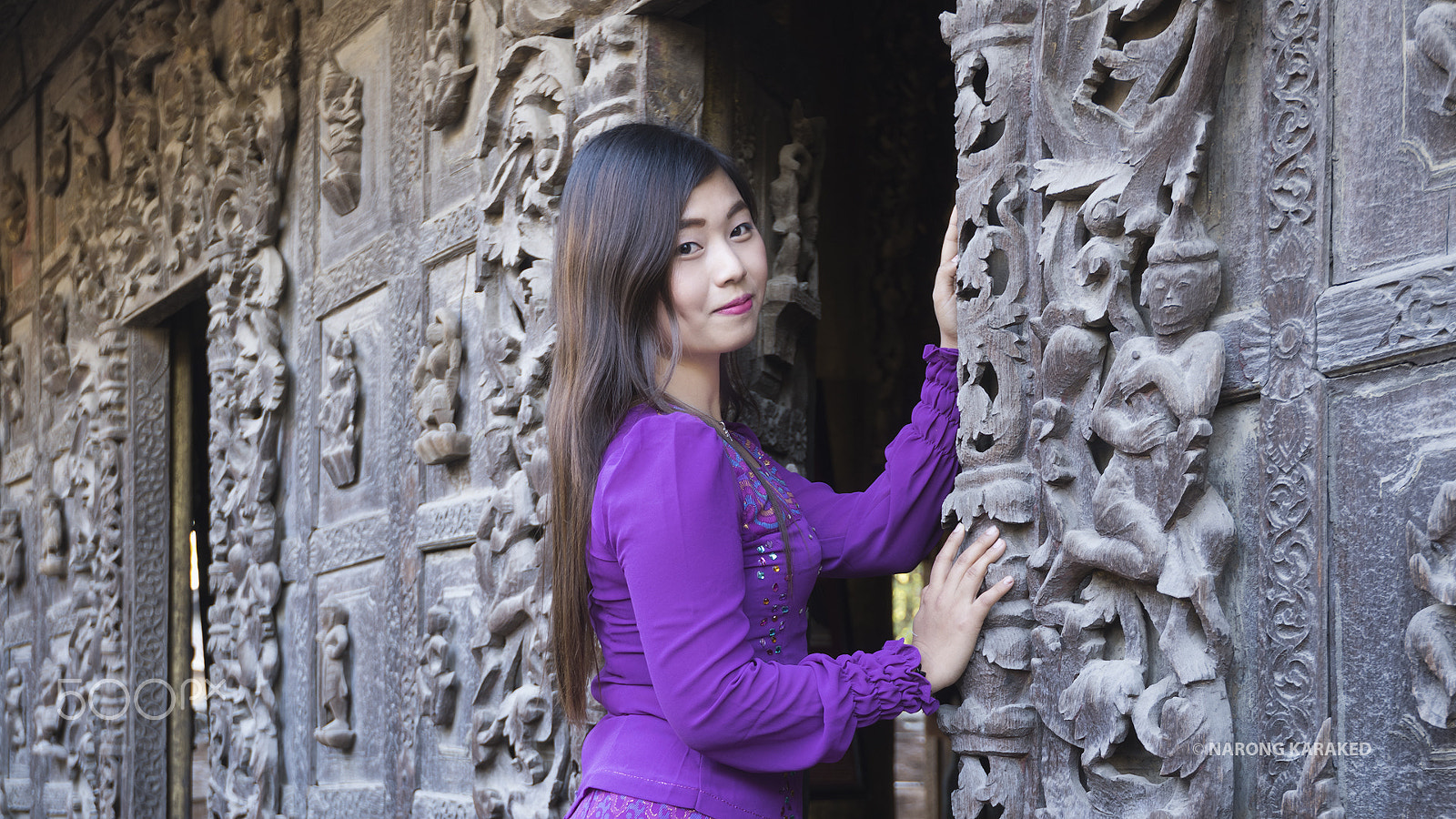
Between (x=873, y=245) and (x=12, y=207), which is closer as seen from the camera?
(x=873, y=245)

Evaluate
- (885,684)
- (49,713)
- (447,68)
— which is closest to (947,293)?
(885,684)

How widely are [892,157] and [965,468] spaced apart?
2680mm

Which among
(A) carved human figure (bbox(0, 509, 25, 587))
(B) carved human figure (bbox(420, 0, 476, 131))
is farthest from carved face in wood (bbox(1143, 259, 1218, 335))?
(A) carved human figure (bbox(0, 509, 25, 587))

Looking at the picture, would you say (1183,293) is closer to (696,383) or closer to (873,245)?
(696,383)

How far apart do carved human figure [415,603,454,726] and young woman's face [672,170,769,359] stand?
1.57 m

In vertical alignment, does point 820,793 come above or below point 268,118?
below

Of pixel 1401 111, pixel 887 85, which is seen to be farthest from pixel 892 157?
pixel 1401 111

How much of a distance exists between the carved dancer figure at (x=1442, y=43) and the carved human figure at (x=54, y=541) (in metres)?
6.37

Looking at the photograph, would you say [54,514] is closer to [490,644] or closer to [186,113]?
[186,113]

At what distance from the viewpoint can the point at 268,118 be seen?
4.39 metres

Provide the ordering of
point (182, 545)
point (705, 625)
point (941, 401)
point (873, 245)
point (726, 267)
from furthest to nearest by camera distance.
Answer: point (182, 545) < point (873, 245) < point (941, 401) < point (726, 267) < point (705, 625)

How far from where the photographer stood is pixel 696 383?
7.01ft

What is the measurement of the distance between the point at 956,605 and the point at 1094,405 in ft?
1.22

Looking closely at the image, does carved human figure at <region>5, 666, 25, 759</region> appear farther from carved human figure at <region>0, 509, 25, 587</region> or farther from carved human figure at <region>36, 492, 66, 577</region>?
carved human figure at <region>36, 492, 66, 577</region>
